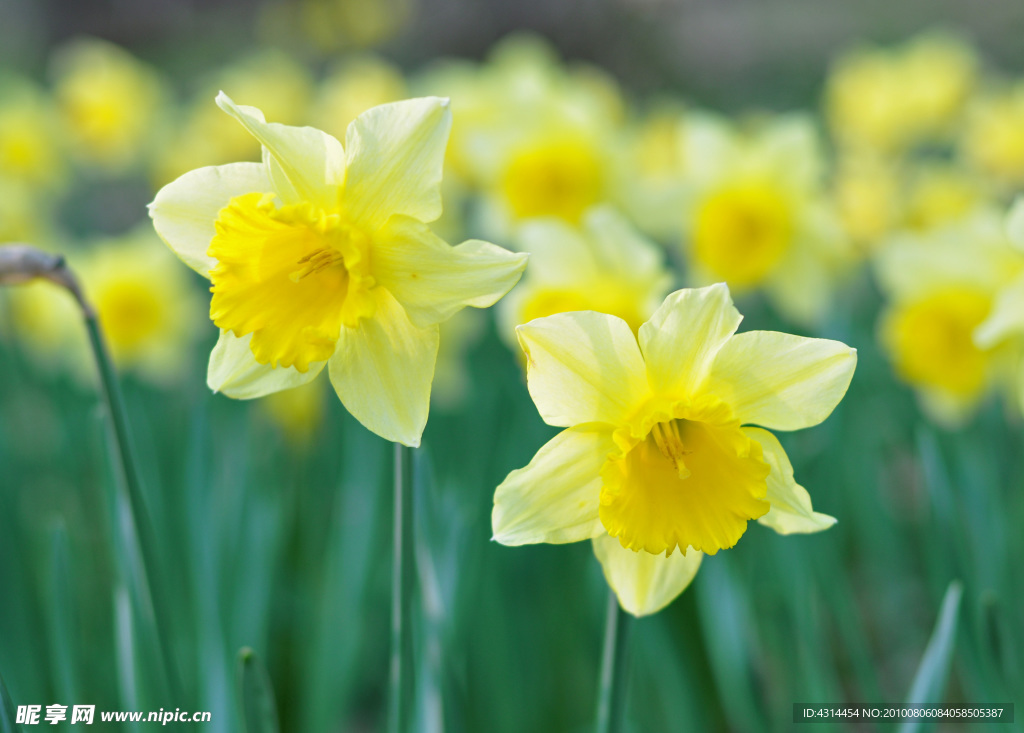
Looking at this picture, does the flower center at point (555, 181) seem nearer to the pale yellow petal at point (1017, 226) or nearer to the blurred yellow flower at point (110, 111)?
the pale yellow petal at point (1017, 226)

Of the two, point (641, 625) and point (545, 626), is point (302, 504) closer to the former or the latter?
point (545, 626)

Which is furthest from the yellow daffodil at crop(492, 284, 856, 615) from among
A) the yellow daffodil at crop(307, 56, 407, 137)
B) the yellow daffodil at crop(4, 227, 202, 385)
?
the yellow daffodil at crop(307, 56, 407, 137)

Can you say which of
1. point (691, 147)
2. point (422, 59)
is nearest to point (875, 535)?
point (691, 147)

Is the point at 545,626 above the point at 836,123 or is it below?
below

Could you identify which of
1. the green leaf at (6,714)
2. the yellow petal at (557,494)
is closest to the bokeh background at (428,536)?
the green leaf at (6,714)

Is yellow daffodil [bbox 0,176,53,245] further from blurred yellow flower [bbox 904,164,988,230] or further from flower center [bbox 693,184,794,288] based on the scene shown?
blurred yellow flower [bbox 904,164,988,230]
